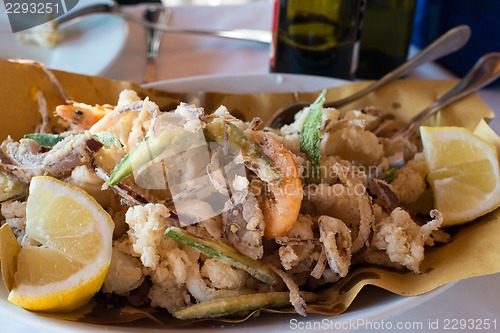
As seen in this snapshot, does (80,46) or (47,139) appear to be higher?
(47,139)

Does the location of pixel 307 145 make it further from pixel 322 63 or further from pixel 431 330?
pixel 322 63

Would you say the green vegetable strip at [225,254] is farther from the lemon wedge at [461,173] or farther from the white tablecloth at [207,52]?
the white tablecloth at [207,52]

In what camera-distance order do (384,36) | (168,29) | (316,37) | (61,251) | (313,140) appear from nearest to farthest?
(61,251), (313,140), (316,37), (384,36), (168,29)

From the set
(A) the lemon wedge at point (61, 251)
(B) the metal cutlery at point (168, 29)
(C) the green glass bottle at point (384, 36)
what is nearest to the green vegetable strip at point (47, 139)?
(A) the lemon wedge at point (61, 251)

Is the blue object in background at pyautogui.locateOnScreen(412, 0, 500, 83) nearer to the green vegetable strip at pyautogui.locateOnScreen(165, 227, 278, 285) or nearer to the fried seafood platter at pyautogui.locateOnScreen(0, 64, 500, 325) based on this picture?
the fried seafood platter at pyautogui.locateOnScreen(0, 64, 500, 325)

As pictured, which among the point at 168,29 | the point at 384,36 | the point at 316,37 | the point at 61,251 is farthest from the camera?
the point at 168,29

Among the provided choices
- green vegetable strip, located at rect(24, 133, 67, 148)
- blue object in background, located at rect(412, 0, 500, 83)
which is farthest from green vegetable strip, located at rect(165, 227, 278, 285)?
blue object in background, located at rect(412, 0, 500, 83)

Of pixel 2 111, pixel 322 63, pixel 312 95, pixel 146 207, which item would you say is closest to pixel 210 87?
pixel 312 95

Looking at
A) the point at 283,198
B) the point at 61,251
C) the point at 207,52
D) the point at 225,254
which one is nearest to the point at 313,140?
the point at 283,198

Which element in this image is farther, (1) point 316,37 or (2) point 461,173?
(1) point 316,37

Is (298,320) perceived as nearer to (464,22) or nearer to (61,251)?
(61,251)
